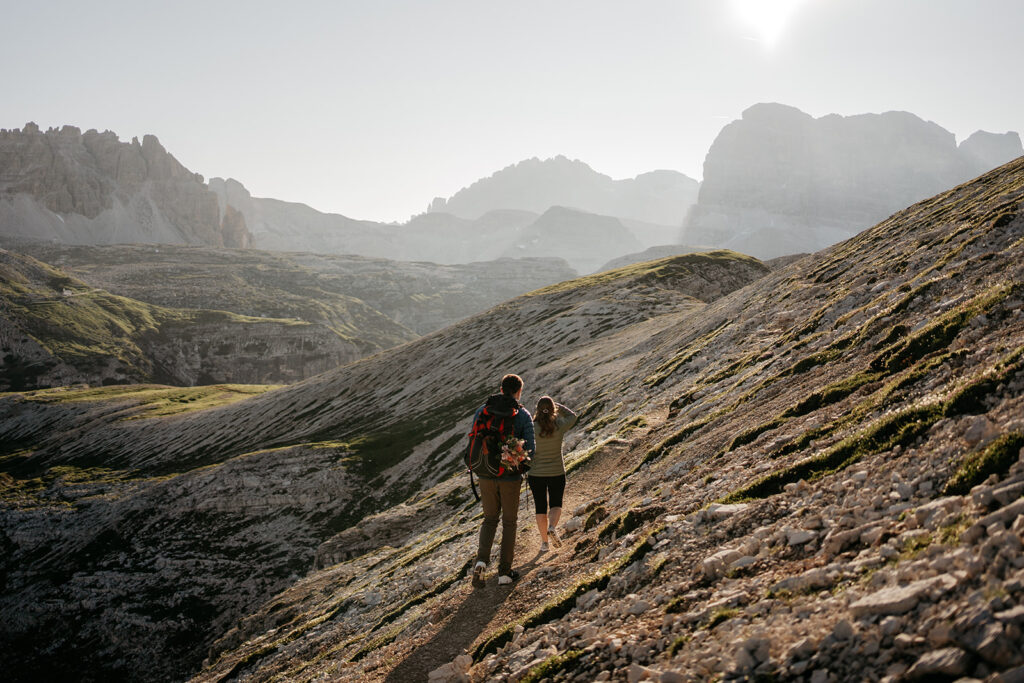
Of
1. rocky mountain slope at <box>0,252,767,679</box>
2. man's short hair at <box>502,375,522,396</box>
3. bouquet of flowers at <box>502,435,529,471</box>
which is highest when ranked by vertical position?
man's short hair at <box>502,375,522,396</box>

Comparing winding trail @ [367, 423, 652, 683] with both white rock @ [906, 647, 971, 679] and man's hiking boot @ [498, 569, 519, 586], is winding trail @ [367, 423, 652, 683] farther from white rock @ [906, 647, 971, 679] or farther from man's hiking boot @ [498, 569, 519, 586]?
white rock @ [906, 647, 971, 679]

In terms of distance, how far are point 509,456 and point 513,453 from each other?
13 centimetres

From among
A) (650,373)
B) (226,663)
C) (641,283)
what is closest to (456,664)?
(226,663)

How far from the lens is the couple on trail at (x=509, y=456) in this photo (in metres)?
14.7

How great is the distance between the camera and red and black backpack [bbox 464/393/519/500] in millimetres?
14695

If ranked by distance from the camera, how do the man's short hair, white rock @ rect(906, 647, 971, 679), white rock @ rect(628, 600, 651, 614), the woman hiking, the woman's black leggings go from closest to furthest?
white rock @ rect(906, 647, 971, 679), white rock @ rect(628, 600, 651, 614), the man's short hair, the woman hiking, the woman's black leggings

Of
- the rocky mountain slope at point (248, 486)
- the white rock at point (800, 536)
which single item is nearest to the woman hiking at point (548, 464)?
the white rock at point (800, 536)

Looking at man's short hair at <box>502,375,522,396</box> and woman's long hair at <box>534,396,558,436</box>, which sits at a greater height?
man's short hair at <box>502,375,522,396</box>

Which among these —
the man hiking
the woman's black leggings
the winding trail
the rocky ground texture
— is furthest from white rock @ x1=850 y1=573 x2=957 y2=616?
the woman's black leggings

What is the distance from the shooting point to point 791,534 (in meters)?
9.13

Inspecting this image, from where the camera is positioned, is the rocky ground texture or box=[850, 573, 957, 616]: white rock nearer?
box=[850, 573, 957, 616]: white rock

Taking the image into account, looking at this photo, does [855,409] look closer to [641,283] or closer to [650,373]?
[650,373]

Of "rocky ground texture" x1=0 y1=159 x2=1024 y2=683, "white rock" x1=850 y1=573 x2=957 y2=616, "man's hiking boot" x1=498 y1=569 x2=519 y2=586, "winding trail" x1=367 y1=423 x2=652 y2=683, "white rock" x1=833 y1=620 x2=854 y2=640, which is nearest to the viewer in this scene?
"white rock" x1=850 y1=573 x2=957 y2=616

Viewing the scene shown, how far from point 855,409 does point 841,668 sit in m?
8.47
